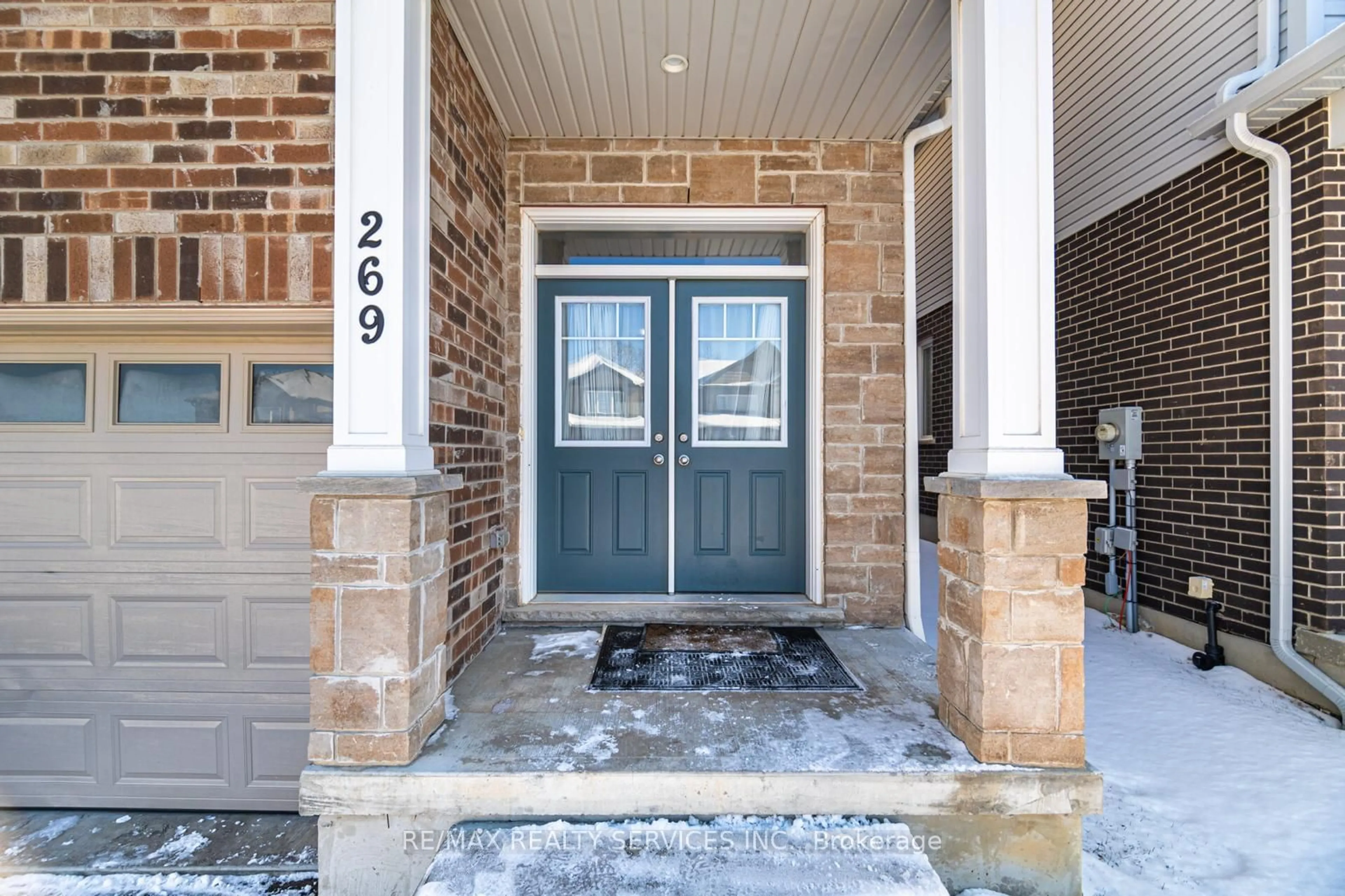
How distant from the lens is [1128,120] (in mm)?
4512

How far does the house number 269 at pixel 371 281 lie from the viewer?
80.5 inches

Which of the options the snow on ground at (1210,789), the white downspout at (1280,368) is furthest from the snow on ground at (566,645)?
the white downspout at (1280,368)

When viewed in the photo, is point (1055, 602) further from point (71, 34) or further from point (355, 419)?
point (71, 34)

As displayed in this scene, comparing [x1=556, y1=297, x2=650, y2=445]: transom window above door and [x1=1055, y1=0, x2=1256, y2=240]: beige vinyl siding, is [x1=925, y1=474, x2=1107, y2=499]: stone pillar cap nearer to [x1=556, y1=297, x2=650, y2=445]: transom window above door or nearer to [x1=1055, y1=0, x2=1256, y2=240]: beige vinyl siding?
[x1=556, y1=297, x2=650, y2=445]: transom window above door

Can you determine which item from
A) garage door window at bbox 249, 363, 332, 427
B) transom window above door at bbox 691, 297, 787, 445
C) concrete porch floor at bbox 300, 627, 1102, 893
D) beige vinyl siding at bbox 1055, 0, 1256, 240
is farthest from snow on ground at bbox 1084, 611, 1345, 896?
garage door window at bbox 249, 363, 332, 427

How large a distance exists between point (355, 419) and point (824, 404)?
2421 millimetres

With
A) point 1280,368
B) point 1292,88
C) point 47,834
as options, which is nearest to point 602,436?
point 47,834

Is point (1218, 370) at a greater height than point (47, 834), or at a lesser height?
greater

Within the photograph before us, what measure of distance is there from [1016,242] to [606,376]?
2.32m

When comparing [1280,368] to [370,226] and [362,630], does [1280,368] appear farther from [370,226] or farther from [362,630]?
[362,630]

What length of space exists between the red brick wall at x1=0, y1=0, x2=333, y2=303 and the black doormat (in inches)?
77.0

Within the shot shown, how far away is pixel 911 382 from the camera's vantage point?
354 centimetres

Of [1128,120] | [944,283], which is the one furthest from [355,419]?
[944,283]

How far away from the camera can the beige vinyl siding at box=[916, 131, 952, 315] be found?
6.96 metres
